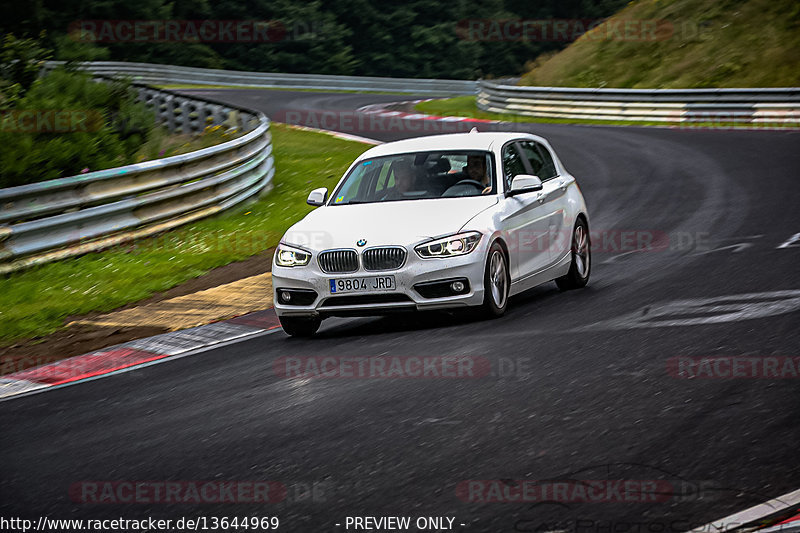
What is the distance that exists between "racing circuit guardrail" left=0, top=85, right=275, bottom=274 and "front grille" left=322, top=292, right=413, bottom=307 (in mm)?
5017

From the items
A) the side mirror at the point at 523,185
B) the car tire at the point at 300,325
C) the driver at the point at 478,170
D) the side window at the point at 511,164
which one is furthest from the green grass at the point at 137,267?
the side mirror at the point at 523,185

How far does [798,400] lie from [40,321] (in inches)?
299

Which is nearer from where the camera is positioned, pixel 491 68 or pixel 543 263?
pixel 543 263

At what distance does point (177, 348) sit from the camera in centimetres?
974

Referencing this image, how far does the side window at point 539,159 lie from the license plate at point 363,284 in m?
2.58

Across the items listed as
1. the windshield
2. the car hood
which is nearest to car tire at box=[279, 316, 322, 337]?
the car hood

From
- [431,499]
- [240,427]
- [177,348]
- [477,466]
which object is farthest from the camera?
[177,348]

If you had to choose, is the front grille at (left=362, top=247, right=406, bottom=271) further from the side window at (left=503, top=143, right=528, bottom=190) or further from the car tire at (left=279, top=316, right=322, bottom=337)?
the side window at (left=503, top=143, right=528, bottom=190)

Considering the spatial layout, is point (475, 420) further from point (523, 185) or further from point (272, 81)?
point (272, 81)

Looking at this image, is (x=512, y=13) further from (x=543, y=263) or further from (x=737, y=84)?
(x=543, y=263)

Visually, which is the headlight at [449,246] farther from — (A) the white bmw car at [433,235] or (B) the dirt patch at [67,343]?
(B) the dirt patch at [67,343]

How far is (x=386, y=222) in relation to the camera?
9.58 metres

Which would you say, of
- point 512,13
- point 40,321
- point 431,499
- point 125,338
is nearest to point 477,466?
point 431,499

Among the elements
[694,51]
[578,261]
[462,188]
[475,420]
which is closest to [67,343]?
[462,188]
